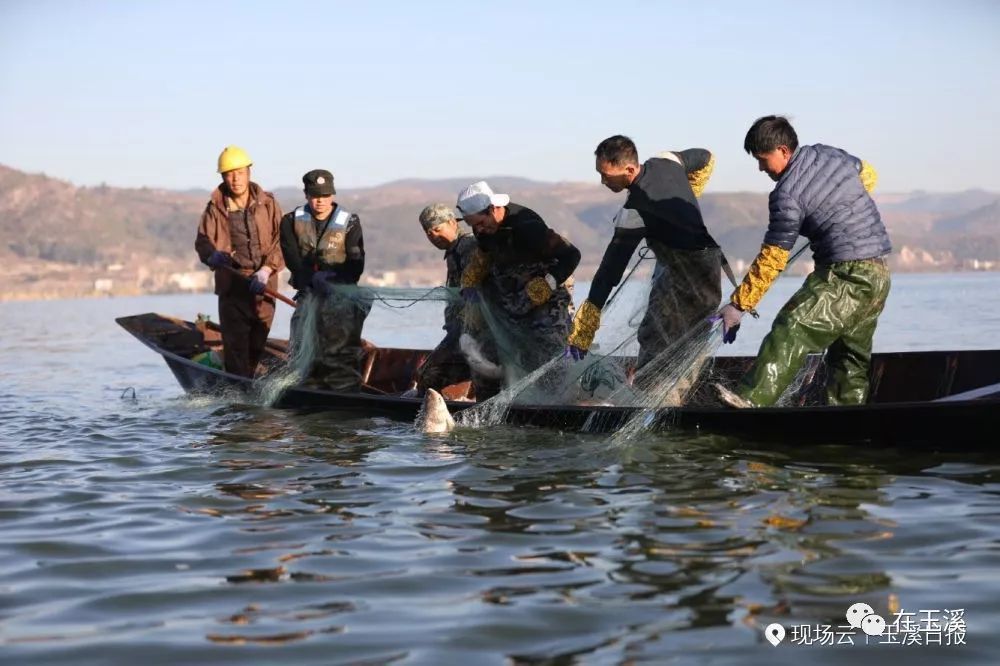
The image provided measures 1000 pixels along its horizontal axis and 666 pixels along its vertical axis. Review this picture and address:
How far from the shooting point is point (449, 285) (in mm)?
10758

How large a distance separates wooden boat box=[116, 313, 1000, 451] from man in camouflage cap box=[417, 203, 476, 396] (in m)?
0.67

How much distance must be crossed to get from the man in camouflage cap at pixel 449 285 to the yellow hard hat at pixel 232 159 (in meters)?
2.17

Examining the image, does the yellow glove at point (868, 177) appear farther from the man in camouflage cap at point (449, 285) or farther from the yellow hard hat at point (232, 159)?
the yellow hard hat at point (232, 159)

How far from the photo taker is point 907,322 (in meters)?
34.8

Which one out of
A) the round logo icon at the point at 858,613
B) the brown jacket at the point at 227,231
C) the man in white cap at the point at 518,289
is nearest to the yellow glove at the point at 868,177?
the man in white cap at the point at 518,289

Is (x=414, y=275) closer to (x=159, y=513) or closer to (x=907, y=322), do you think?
(x=907, y=322)

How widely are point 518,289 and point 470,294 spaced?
17.3 inches

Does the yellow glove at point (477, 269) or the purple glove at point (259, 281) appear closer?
the yellow glove at point (477, 269)

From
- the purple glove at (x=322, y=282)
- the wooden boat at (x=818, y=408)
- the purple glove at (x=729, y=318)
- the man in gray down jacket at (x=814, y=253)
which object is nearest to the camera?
the wooden boat at (x=818, y=408)

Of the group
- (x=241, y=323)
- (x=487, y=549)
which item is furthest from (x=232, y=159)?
(x=487, y=549)

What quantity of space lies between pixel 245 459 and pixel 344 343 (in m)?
2.94

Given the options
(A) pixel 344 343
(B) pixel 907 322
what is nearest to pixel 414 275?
(B) pixel 907 322

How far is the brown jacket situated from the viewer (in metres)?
12.0

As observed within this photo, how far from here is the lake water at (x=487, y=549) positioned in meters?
4.56
